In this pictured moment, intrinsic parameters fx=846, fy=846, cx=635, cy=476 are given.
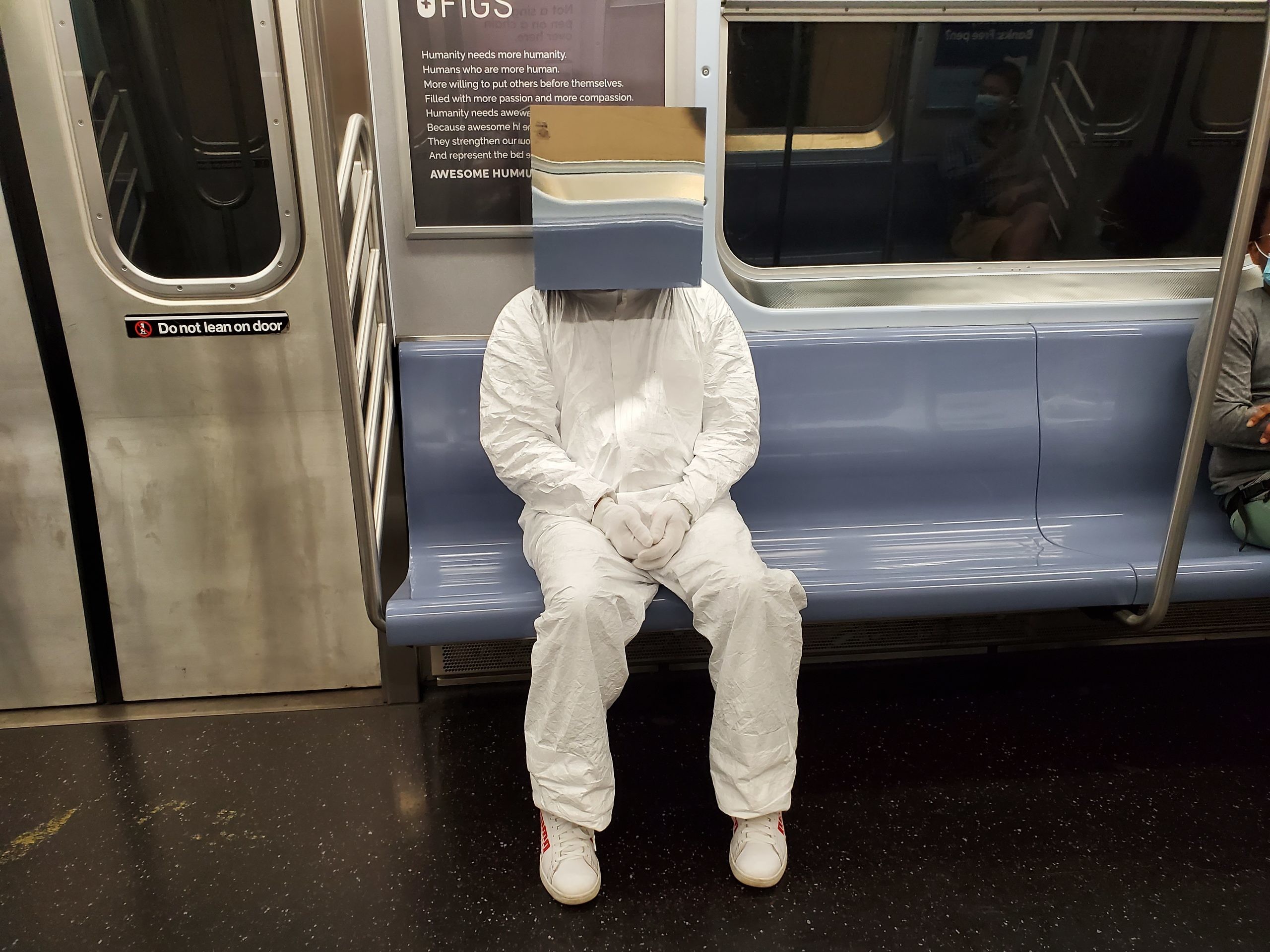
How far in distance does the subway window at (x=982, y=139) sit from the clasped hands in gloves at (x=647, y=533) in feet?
3.54

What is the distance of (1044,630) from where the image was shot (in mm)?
2920

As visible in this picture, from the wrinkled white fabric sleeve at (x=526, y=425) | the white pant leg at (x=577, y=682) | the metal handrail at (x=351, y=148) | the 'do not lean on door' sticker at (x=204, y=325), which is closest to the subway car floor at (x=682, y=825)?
the white pant leg at (x=577, y=682)

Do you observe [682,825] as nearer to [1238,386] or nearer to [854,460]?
[854,460]

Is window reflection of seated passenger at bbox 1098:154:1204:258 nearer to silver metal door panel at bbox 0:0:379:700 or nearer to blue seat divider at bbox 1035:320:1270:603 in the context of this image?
blue seat divider at bbox 1035:320:1270:603

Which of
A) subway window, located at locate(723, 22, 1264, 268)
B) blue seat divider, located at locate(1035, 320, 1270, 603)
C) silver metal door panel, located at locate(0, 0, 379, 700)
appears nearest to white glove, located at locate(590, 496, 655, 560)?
silver metal door panel, located at locate(0, 0, 379, 700)

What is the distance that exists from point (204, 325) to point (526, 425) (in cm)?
101

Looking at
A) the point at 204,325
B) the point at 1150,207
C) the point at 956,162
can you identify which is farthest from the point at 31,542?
the point at 1150,207

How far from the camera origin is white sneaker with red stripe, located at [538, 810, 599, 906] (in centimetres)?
188

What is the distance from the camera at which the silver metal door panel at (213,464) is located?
2.26m

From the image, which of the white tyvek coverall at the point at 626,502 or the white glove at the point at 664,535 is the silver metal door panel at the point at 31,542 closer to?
the white tyvek coverall at the point at 626,502

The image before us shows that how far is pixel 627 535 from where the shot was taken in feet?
6.59

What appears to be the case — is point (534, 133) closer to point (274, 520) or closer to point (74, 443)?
point (274, 520)

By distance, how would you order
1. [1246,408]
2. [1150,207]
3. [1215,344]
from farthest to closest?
→ [1150,207] → [1246,408] → [1215,344]

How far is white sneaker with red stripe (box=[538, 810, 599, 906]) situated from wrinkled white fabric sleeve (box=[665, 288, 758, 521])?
2.61ft
